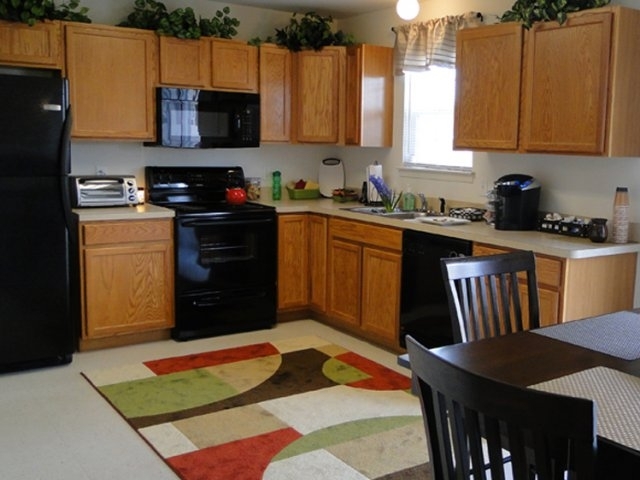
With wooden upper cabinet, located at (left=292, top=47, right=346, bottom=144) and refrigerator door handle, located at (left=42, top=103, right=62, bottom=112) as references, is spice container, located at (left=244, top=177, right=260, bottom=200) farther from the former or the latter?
refrigerator door handle, located at (left=42, top=103, right=62, bottom=112)

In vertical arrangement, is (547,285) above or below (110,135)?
below

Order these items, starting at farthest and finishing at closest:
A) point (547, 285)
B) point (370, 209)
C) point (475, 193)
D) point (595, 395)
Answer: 1. point (370, 209)
2. point (475, 193)
3. point (547, 285)
4. point (595, 395)

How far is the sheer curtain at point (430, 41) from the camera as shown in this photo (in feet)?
15.1

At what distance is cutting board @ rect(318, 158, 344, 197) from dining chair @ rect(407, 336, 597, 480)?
4521 mm

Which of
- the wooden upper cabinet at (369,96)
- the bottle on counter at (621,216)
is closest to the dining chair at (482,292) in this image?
the bottle on counter at (621,216)

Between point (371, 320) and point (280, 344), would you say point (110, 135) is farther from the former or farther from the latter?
point (371, 320)

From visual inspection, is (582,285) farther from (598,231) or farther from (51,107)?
(51,107)

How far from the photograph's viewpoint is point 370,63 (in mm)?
5188

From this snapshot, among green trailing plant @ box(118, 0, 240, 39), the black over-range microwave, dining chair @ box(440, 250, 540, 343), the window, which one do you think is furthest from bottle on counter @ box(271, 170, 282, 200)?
dining chair @ box(440, 250, 540, 343)

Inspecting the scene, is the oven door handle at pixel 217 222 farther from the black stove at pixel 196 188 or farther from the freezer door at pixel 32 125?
the freezer door at pixel 32 125

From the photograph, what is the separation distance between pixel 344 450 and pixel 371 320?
64.8 inches

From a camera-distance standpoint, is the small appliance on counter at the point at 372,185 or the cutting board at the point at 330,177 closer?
the small appliance on counter at the point at 372,185

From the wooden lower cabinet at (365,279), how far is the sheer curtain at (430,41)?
1.22 meters

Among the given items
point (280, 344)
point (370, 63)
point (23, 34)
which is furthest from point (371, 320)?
point (23, 34)
